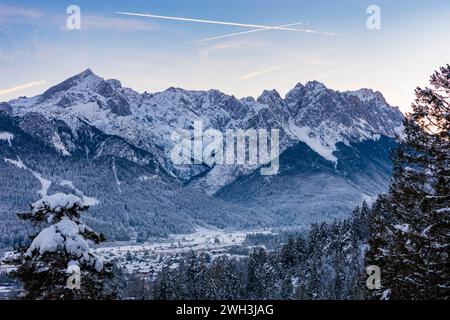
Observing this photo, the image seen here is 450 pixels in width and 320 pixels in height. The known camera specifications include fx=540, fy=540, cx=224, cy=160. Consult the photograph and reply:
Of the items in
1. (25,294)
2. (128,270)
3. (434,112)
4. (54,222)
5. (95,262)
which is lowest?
(128,270)

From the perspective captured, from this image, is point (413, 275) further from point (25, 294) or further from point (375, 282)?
point (25, 294)

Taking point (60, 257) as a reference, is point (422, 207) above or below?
above

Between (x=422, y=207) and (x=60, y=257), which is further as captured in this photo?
(x=422, y=207)

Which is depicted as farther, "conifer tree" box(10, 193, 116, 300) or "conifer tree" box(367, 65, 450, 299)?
"conifer tree" box(367, 65, 450, 299)

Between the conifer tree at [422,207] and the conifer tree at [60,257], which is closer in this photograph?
the conifer tree at [60,257]

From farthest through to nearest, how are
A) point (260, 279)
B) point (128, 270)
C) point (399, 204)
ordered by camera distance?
point (128, 270) → point (260, 279) → point (399, 204)

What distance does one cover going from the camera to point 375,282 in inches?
562
